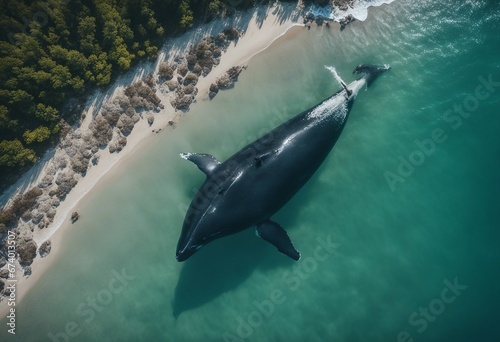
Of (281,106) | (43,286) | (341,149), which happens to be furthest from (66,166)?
(341,149)

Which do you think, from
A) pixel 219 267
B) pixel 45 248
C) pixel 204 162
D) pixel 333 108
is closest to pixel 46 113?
pixel 45 248

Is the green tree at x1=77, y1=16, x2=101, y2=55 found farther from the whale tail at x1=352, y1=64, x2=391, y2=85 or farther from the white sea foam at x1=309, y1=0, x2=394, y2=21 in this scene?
the whale tail at x1=352, y1=64, x2=391, y2=85

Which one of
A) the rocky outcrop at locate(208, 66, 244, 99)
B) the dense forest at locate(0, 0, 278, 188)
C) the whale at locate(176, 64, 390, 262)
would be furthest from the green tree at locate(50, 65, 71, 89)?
the whale at locate(176, 64, 390, 262)

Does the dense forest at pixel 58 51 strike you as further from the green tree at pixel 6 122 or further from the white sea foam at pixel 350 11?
the white sea foam at pixel 350 11

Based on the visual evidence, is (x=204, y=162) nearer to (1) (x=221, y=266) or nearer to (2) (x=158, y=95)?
(2) (x=158, y=95)

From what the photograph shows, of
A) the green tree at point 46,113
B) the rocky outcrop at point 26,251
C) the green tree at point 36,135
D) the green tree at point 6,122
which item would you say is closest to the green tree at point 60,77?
the green tree at point 46,113

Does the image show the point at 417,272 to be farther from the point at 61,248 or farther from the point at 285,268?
the point at 61,248
